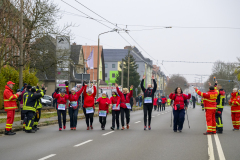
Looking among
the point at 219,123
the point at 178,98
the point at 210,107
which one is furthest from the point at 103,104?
the point at 219,123

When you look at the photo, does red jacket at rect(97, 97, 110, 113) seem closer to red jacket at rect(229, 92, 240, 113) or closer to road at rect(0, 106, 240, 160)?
road at rect(0, 106, 240, 160)

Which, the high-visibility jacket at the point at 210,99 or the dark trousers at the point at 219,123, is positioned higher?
the high-visibility jacket at the point at 210,99

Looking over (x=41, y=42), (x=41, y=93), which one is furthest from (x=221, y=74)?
(x=41, y=93)

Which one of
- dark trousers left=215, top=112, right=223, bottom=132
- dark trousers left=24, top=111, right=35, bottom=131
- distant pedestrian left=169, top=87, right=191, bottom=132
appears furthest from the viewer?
dark trousers left=24, top=111, right=35, bottom=131

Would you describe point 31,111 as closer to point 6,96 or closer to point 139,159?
point 6,96

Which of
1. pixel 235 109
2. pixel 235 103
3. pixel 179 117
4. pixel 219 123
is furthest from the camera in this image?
pixel 235 109

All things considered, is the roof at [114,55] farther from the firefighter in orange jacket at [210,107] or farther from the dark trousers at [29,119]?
the firefighter in orange jacket at [210,107]

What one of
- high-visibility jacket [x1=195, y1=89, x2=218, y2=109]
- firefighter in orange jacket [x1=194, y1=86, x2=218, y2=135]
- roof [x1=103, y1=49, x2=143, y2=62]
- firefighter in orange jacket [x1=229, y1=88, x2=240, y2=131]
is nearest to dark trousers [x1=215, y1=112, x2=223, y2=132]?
firefighter in orange jacket [x1=194, y1=86, x2=218, y2=135]

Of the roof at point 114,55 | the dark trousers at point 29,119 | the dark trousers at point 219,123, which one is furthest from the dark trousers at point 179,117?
the roof at point 114,55

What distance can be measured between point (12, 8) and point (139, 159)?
68.7 ft

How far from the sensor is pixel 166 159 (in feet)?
26.9

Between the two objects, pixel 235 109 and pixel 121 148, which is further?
pixel 235 109

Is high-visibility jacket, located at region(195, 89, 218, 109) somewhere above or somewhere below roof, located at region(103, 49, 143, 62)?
below

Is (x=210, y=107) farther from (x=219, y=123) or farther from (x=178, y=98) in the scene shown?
(x=178, y=98)
